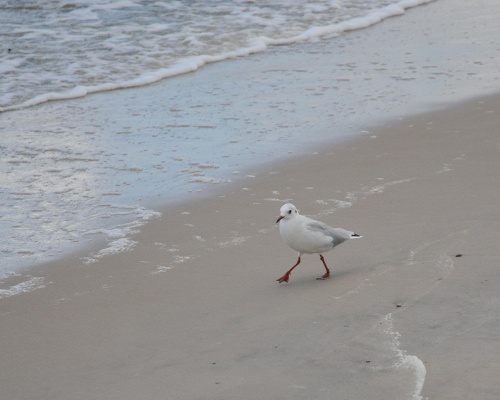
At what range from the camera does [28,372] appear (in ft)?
13.1

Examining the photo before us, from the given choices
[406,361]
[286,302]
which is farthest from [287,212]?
[406,361]

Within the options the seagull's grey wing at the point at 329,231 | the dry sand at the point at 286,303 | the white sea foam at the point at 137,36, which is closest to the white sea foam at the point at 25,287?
the dry sand at the point at 286,303

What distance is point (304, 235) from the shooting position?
4.88 metres

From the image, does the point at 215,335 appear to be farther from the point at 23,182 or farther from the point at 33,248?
the point at 23,182

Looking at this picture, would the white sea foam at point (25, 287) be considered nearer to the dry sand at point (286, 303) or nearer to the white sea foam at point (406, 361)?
the dry sand at point (286, 303)

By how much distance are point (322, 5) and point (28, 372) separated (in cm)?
1256

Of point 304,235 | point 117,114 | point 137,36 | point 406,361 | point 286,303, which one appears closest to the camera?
point 406,361

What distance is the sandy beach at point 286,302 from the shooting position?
3566 millimetres

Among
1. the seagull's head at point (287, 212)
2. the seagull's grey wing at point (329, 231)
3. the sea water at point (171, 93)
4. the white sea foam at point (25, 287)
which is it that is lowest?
the sea water at point (171, 93)

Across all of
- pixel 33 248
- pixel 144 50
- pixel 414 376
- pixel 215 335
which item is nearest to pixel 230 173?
pixel 33 248

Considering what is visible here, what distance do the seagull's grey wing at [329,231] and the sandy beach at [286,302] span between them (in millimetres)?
188

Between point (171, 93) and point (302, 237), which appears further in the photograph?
point (171, 93)

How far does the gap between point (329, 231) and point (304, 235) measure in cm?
20

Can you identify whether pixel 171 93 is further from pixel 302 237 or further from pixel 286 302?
pixel 286 302
